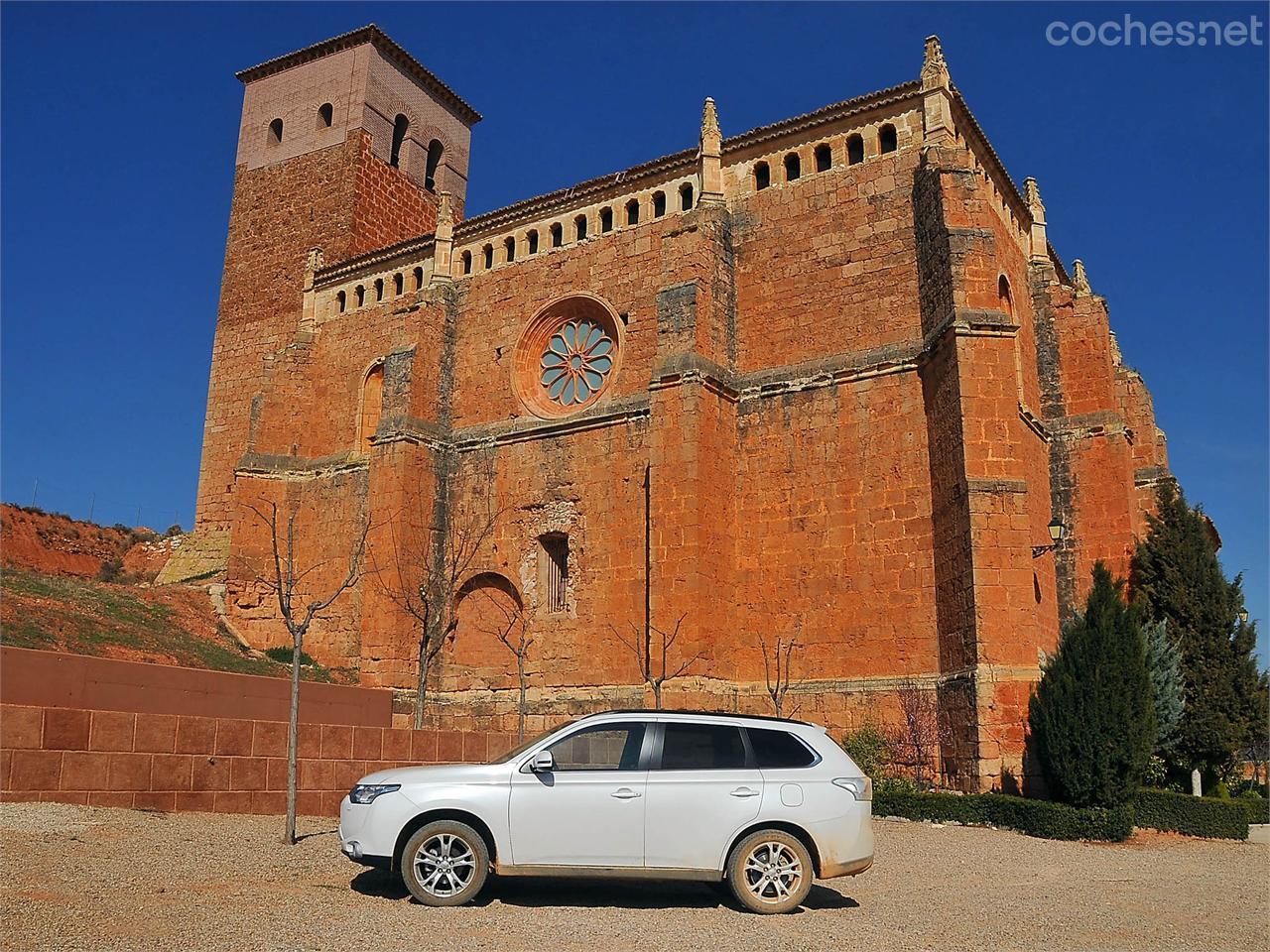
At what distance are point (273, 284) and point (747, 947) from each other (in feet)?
90.7

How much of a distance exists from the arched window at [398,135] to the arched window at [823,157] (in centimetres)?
1574

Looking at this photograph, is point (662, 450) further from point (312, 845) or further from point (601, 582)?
point (312, 845)

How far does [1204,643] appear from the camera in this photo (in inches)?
832

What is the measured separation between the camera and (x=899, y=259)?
20516 mm

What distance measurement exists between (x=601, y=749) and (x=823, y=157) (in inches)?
663

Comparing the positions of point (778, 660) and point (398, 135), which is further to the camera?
point (398, 135)

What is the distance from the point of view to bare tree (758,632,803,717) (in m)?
19.5

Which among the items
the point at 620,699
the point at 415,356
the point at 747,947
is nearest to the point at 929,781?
the point at 620,699

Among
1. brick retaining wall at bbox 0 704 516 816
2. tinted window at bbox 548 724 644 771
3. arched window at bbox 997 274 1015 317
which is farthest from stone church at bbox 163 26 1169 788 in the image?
tinted window at bbox 548 724 644 771

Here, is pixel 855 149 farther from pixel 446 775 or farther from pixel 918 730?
pixel 446 775

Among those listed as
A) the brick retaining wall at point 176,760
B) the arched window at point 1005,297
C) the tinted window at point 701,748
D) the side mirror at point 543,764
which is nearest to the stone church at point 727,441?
the arched window at point 1005,297

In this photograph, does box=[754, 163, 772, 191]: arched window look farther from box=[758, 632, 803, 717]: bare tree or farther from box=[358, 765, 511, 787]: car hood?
box=[358, 765, 511, 787]: car hood

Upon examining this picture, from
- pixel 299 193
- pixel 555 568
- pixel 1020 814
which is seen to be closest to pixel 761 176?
pixel 555 568

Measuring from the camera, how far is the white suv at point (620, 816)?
802 cm
